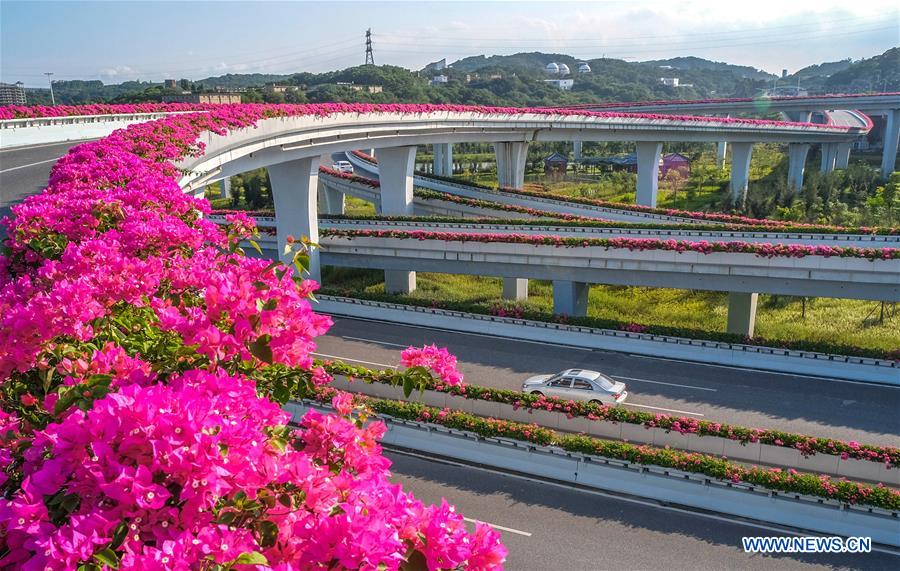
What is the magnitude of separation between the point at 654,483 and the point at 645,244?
12.9 m

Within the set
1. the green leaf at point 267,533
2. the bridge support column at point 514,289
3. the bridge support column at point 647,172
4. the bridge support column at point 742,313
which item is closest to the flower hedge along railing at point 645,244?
the bridge support column at point 742,313

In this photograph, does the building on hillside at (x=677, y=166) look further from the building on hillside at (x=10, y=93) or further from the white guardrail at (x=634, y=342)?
the building on hillside at (x=10, y=93)

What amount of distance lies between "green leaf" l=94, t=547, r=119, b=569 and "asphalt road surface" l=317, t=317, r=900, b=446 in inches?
742

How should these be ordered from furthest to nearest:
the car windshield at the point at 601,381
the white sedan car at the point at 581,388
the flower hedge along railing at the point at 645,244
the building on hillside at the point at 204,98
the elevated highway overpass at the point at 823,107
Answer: the elevated highway overpass at the point at 823,107
the building on hillside at the point at 204,98
the flower hedge along railing at the point at 645,244
the car windshield at the point at 601,381
the white sedan car at the point at 581,388

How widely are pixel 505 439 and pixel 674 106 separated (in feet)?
251

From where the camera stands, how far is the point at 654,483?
1554 cm

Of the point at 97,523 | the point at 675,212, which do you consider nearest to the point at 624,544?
the point at 97,523

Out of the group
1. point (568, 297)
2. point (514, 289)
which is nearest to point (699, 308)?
point (568, 297)

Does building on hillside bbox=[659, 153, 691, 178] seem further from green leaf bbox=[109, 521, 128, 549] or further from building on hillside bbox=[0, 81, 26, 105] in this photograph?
building on hillside bbox=[0, 81, 26, 105]

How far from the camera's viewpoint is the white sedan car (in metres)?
19.8

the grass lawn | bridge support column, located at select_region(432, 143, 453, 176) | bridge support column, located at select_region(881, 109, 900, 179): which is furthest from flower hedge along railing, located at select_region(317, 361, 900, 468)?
bridge support column, located at select_region(881, 109, 900, 179)

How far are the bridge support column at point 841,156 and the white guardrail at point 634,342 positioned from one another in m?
68.5

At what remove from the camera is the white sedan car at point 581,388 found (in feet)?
65.1

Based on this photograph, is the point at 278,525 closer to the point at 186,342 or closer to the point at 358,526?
the point at 358,526
